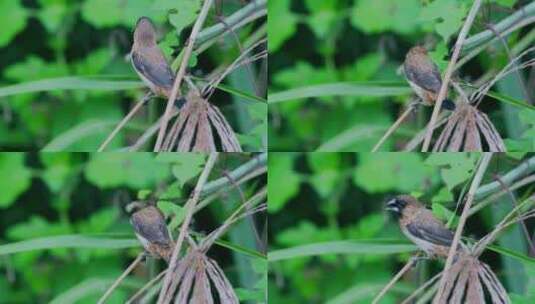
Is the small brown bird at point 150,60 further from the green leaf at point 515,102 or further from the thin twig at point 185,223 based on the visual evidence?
the green leaf at point 515,102

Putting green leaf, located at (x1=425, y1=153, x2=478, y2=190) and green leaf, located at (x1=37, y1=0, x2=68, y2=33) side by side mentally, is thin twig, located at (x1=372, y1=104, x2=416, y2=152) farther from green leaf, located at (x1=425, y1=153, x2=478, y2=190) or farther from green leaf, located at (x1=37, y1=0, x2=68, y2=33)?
green leaf, located at (x1=37, y1=0, x2=68, y2=33)

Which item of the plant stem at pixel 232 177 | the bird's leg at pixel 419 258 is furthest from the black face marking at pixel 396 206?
the plant stem at pixel 232 177

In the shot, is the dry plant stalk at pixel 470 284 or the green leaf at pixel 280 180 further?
the green leaf at pixel 280 180

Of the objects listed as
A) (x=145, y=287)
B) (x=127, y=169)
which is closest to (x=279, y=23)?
(x=127, y=169)

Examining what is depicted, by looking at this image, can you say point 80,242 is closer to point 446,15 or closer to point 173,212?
point 173,212

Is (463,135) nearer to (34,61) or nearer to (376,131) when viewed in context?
(376,131)

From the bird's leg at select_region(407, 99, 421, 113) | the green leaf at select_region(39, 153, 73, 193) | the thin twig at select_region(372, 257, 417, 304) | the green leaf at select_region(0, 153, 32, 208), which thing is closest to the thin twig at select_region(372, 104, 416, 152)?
the bird's leg at select_region(407, 99, 421, 113)

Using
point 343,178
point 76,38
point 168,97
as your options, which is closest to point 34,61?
point 76,38
